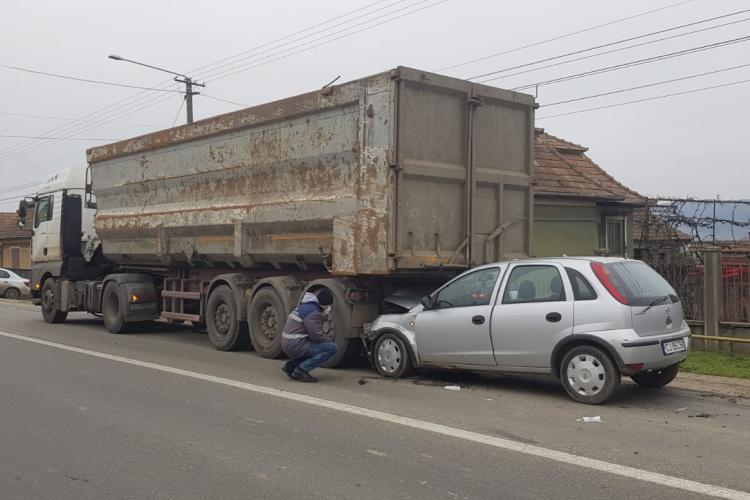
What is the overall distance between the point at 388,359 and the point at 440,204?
6.86 feet

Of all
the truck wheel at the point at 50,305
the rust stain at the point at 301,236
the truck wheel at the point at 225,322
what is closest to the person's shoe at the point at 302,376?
the rust stain at the point at 301,236

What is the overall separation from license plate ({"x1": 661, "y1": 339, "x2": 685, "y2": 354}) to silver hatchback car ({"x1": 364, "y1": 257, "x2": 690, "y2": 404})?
10 millimetres

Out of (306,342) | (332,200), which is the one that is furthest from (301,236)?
(306,342)

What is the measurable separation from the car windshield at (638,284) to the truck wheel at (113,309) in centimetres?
997

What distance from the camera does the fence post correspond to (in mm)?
10828

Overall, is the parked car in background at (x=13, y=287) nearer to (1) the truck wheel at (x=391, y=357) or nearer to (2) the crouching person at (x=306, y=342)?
(2) the crouching person at (x=306, y=342)

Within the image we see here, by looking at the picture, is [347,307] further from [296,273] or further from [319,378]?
Answer: [296,273]

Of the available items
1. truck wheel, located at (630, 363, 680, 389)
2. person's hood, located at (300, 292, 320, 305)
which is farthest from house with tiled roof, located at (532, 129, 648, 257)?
person's hood, located at (300, 292, 320, 305)

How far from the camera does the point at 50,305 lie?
16.3 metres

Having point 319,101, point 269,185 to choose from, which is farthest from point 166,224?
point 319,101

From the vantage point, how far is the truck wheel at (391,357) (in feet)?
28.4

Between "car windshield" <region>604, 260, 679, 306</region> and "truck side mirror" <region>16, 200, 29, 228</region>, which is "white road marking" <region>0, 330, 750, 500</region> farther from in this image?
"truck side mirror" <region>16, 200, 29, 228</region>

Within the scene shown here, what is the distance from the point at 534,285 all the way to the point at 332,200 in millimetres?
3127

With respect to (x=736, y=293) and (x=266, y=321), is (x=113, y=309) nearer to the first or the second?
(x=266, y=321)
